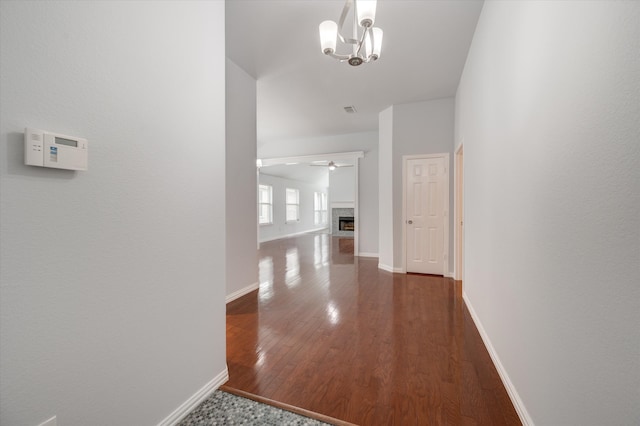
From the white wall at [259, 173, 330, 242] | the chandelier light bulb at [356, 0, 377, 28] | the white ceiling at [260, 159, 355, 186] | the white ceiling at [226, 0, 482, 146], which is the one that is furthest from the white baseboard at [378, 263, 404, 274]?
the white wall at [259, 173, 330, 242]

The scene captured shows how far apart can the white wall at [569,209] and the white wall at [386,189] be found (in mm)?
2823

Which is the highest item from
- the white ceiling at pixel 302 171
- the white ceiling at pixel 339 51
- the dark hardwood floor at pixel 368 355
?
the white ceiling at pixel 339 51

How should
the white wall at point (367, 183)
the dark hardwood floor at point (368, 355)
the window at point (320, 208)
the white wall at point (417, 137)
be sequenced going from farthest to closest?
1. the window at point (320, 208)
2. the white wall at point (367, 183)
3. the white wall at point (417, 137)
4. the dark hardwood floor at point (368, 355)

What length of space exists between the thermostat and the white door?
4344mm

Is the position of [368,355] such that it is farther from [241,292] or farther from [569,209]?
[241,292]

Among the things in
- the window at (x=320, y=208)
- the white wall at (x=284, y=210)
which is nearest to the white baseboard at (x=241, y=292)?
the white wall at (x=284, y=210)

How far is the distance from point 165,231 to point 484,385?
207cm

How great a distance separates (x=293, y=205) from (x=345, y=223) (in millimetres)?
2169

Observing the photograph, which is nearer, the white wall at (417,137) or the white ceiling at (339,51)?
the white ceiling at (339,51)

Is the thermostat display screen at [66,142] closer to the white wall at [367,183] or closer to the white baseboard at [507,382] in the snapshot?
the white baseboard at [507,382]

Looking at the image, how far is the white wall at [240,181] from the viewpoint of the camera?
10.9ft

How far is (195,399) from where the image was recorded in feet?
5.22

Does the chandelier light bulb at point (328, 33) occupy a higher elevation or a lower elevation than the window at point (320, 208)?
higher

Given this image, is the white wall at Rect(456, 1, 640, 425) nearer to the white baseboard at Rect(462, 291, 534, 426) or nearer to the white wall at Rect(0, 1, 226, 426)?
the white baseboard at Rect(462, 291, 534, 426)
